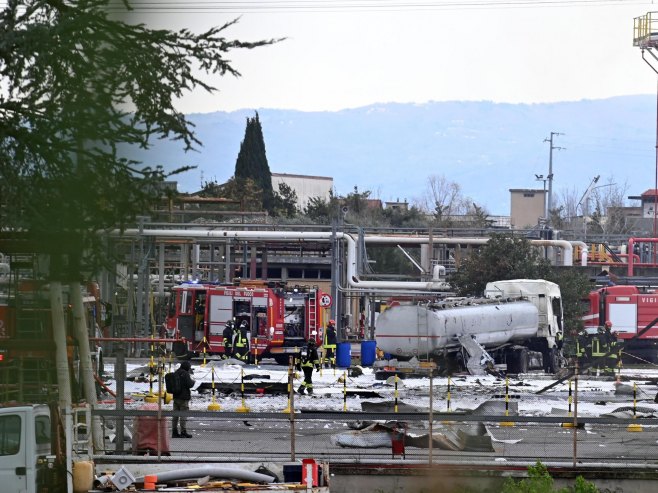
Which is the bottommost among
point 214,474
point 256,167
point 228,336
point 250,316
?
point 228,336

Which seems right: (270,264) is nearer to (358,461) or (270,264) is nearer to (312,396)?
(312,396)

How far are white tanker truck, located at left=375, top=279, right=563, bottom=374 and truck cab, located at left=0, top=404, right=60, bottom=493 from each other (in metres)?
22.6

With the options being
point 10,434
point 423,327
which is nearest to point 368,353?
point 423,327

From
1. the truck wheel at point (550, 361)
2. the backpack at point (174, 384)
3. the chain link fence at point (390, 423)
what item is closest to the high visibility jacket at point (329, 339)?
the chain link fence at point (390, 423)

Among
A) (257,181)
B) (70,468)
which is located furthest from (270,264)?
(70,468)

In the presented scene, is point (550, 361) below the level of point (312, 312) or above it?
below

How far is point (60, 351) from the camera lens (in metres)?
18.0

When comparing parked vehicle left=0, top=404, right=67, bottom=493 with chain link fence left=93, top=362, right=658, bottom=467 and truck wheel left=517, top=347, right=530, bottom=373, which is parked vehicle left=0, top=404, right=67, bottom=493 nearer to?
chain link fence left=93, top=362, right=658, bottom=467

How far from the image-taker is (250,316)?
137 ft

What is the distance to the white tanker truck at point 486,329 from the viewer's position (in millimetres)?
36031

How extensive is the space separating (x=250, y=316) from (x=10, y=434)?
2829cm

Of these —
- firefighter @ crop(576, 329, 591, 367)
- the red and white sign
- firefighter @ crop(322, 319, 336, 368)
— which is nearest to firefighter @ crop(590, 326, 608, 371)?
firefighter @ crop(576, 329, 591, 367)

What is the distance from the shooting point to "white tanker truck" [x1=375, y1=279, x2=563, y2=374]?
36.0 meters

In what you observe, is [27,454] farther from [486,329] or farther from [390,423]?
[486,329]
